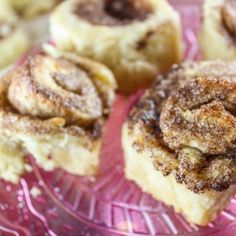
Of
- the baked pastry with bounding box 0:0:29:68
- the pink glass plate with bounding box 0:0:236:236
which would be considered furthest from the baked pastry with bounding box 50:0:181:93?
the baked pastry with bounding box 0:0:29:68

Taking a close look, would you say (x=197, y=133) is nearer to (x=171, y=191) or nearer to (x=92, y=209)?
(x=171, y=191)

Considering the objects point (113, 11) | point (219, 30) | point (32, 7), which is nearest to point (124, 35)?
point (113, 11)

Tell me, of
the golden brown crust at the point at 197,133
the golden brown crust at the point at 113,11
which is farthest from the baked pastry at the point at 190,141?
the golden brown crust at the point at 113,11

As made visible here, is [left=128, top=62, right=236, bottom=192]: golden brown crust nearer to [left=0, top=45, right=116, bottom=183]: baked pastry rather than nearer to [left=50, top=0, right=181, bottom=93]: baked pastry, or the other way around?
[left=0, top=45, right=116, bottom=183]: baked pastry

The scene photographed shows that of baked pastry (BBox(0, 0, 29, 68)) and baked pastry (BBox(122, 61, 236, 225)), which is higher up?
baked pastry (BBox(122, 61, 236, 225))

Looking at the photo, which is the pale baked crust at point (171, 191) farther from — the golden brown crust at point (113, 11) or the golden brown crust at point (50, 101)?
the golden brown crust at point (113, 11)

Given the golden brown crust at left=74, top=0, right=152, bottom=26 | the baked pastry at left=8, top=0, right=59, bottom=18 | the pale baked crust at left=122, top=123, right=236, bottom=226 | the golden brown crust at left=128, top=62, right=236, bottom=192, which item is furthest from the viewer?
the baked pastry at left=8, top=0, right=59, bottom=18

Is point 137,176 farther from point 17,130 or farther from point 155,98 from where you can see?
point 17,130
